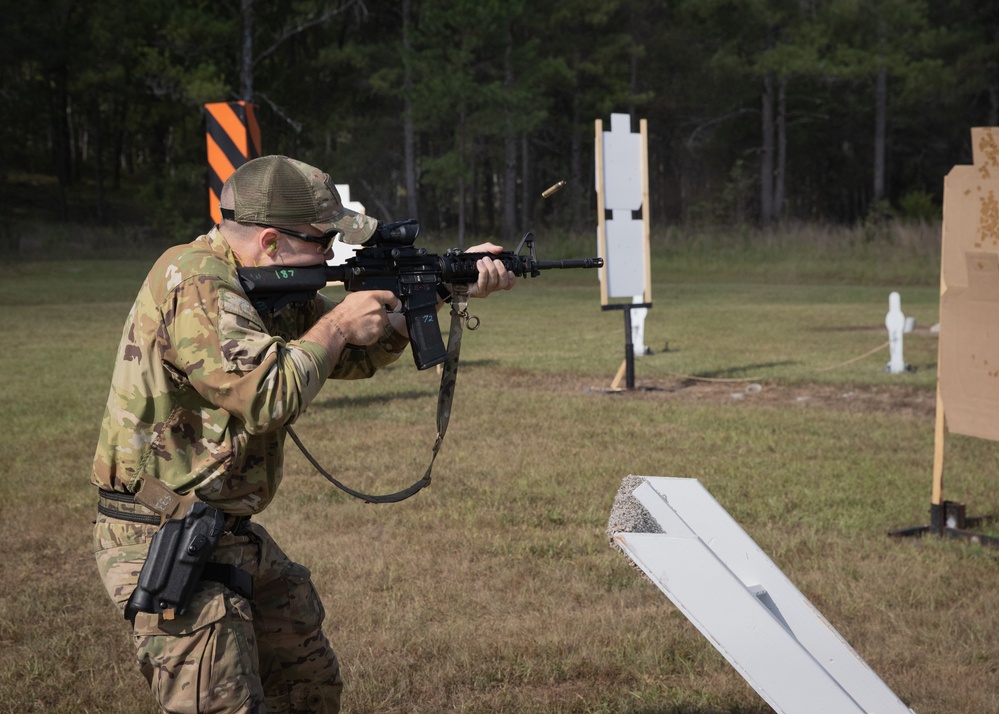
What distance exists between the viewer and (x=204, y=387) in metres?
2.75

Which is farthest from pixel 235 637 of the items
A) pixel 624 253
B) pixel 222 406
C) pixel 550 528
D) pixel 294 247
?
pixel 624 253

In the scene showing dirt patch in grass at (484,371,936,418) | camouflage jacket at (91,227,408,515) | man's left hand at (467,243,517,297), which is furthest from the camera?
dirt patch in grass at (484,371,936,418)

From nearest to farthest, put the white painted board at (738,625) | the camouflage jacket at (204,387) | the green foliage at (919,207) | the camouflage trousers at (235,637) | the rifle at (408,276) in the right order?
the white painted board at (738,625) → the camouflage jacket at (204,387) → the camouflage trousers at (235,637) → the rifle at (408,276) → the green foliage at (919,207)

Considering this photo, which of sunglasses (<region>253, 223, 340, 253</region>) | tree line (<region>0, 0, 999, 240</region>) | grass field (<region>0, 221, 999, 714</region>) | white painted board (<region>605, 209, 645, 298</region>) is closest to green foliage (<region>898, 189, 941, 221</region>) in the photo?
tree line (<region>0, 0, 999, 240</region>)

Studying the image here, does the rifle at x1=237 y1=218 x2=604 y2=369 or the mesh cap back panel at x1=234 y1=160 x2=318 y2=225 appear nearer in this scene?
the mesh cap back panel at x1=234 y1=160 x2=318 y2=225

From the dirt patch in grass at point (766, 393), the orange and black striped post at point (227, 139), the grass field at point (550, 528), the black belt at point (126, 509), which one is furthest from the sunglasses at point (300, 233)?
the dirt patch in grass at point (766, 393)

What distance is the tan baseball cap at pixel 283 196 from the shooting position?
118 inches

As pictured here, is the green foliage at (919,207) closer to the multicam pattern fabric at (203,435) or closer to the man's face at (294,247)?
the man's face at (294,247)

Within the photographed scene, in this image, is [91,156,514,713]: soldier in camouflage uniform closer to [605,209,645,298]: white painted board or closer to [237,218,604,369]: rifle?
[237,218,604,369]: rifle

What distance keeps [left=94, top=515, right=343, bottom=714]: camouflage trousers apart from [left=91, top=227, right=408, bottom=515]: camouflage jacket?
0.18 m

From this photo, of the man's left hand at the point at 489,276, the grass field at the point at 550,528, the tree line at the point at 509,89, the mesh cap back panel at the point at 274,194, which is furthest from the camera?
the tree line at the point at 509,89

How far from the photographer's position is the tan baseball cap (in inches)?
118

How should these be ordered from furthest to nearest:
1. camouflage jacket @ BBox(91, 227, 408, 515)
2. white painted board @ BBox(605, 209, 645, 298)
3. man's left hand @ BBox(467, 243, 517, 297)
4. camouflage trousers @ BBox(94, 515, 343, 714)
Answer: white painted board @ BBox(605, 209, 645, 298), man's left hand @ BBox(467, 243, 517, 297), camouflage trousers @ BBox(94, 515, 343, 714), camouflage jacket @ BBox(91, 227, 408, 515)

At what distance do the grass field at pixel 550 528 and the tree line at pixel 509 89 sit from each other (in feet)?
87.7
